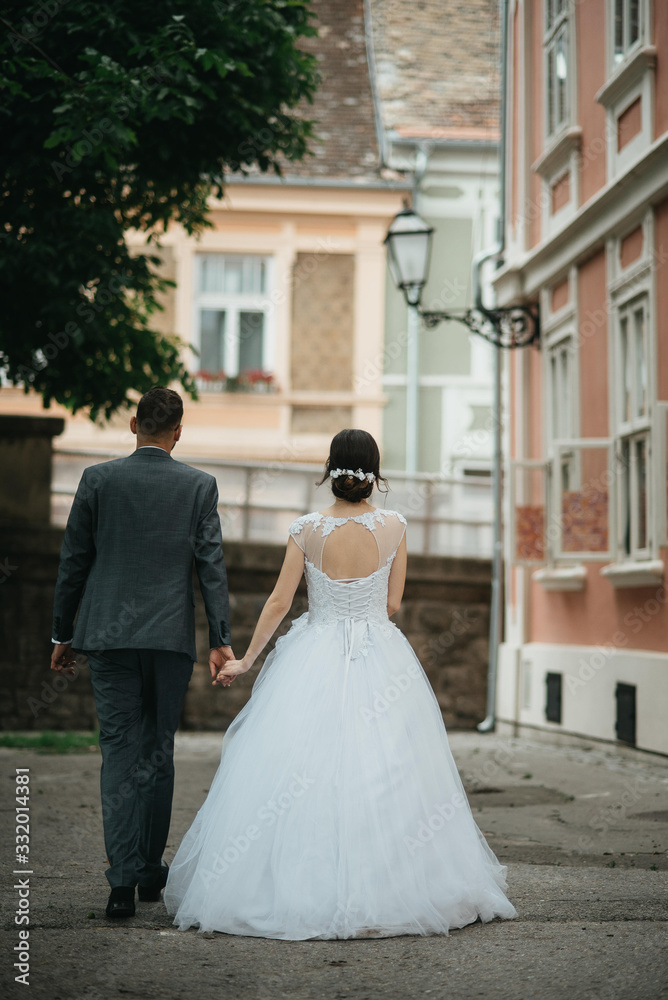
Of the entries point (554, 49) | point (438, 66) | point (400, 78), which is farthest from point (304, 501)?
point (438, 66)

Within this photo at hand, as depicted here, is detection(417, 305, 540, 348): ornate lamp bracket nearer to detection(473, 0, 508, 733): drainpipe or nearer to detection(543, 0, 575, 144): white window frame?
detection(473, 0, 508, 733): drainpipe

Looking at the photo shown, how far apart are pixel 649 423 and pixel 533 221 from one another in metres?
4.28

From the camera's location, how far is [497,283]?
13859 millimetres

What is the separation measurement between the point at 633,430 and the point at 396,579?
18.2 ft

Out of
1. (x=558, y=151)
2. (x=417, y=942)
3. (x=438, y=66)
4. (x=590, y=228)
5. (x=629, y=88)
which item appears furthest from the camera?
(x=438, y=66)

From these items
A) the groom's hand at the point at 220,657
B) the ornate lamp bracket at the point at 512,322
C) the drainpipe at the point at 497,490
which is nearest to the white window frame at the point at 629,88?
the ornate lamp bracket at the point at 512,322

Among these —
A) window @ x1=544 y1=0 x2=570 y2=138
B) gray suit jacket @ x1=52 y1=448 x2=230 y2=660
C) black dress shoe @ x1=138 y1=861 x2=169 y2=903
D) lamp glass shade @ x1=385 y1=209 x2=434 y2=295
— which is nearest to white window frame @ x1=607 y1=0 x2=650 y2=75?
window @ x1=544 y1=0 x2=570 y2=138

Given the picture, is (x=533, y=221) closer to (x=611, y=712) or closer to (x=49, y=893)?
(x=611, y=712)

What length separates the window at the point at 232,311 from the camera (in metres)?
20.0

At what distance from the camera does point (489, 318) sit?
40.2 ft

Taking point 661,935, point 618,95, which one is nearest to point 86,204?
point 618,95

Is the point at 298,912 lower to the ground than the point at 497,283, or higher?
lower

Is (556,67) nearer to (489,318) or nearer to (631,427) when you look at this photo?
(489,318)

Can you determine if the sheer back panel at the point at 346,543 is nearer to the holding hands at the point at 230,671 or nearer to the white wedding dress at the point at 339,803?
the white wedding dress at the point at 339,803
